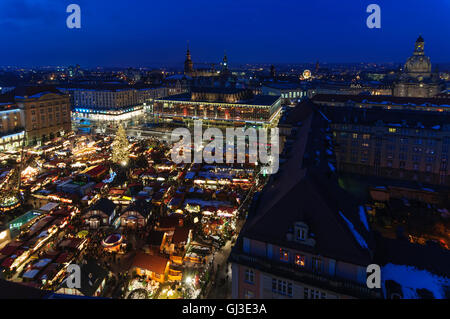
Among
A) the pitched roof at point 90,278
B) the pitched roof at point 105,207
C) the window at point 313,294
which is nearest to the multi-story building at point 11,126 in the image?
the pitched roof at point 105,207

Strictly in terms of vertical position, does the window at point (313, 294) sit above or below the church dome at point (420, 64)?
below

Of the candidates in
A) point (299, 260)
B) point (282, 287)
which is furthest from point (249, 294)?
point (299, 260)

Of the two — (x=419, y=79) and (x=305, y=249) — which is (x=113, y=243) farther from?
(x=419, y=79)

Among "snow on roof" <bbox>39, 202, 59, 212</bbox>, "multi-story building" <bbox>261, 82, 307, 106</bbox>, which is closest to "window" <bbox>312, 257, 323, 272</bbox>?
"snow on roof" <bbox>39, 202, 59, 212</bbox>

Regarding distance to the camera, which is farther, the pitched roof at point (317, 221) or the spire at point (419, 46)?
the spire at point (419, 46)

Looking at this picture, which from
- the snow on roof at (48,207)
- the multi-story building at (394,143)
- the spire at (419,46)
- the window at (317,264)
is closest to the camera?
the window at (317,264)

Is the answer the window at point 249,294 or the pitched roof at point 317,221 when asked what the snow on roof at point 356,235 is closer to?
the pitched roof at point 317,221

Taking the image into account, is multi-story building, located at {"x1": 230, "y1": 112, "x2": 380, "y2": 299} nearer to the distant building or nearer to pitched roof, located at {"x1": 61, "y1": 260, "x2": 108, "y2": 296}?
pitched roof, located at {"x1": 61, "y1": 260, "x2": 108, "y2": 296}
